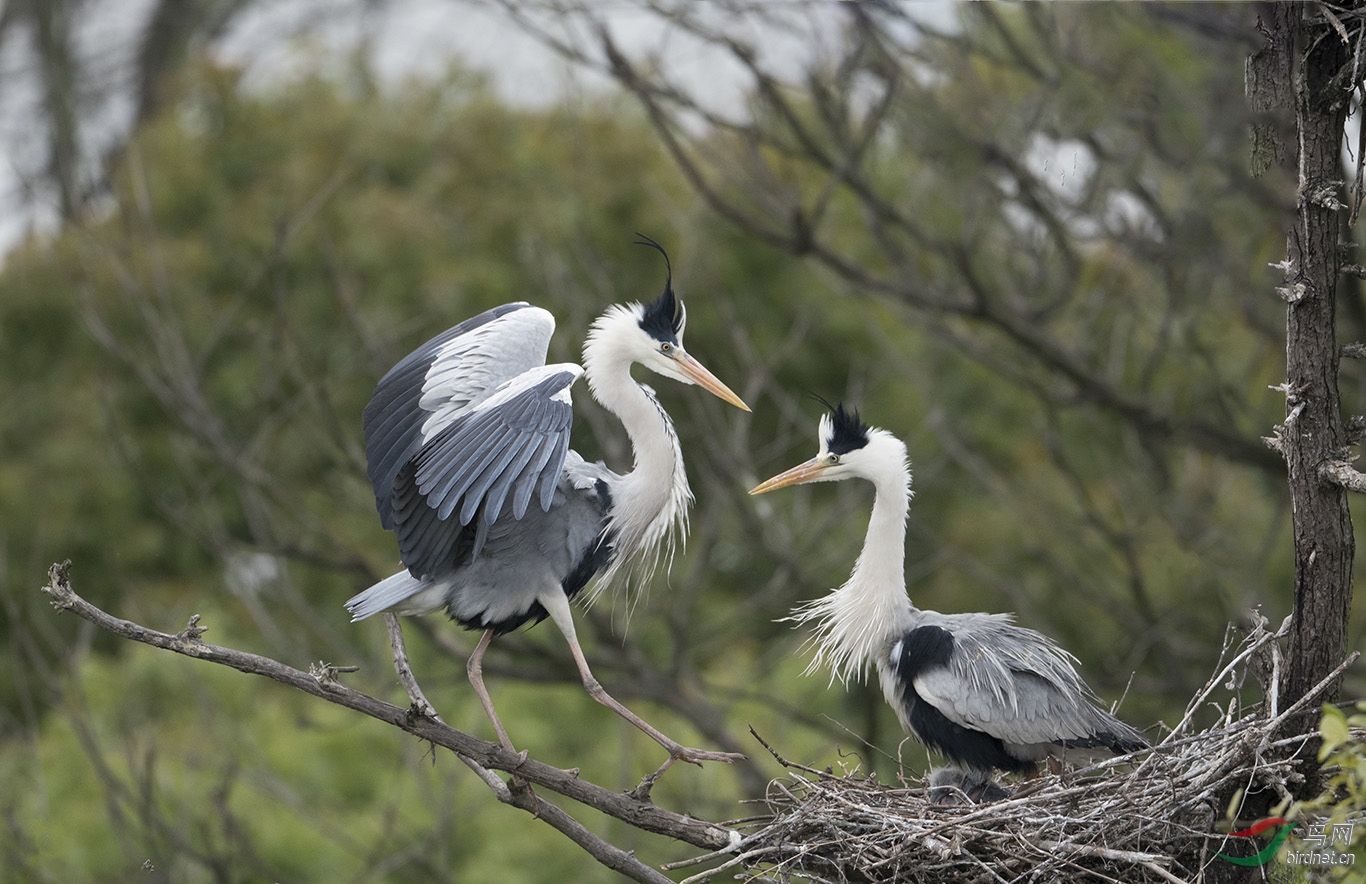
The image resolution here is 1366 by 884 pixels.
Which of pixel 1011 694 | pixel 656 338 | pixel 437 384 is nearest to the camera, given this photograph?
pixel 437 384

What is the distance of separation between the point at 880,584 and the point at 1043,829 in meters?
1.25

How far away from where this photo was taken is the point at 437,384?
467 centimetres

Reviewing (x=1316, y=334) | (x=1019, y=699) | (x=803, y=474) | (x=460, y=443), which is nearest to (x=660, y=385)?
(x=803, y=474)

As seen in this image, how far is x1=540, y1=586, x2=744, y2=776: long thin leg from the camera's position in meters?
4.35

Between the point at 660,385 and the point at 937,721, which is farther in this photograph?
the point at 660,385

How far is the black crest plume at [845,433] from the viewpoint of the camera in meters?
5.21

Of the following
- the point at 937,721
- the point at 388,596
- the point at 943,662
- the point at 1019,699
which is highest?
the point at 388,596

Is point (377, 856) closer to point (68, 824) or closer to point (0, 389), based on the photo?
point (68, 824)

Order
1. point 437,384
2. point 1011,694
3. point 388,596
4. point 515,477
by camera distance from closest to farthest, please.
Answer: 1. point 515,477
2. point 388,596
3. point 437,384
4. point 1011,694

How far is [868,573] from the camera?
5.21 m

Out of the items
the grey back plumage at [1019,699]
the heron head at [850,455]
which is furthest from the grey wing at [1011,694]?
the heron head at [850,455]

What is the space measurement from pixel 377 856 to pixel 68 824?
10.9ft

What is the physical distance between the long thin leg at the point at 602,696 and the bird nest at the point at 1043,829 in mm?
268

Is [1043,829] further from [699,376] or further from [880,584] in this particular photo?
[699,376]
